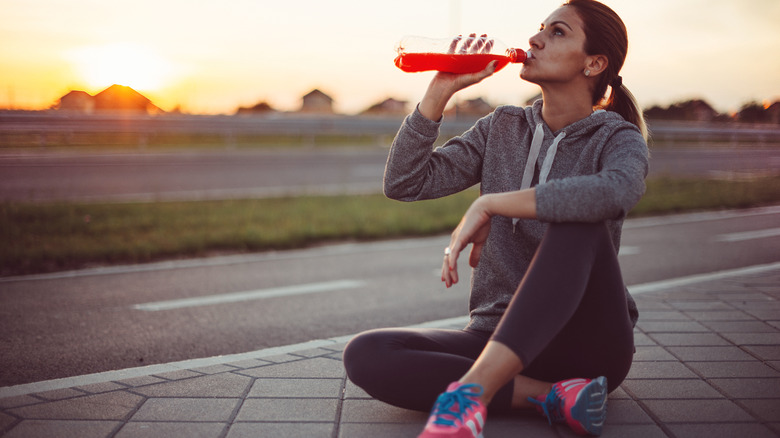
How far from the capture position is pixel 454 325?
408 cm

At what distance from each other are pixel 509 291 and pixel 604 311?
0.40 metres

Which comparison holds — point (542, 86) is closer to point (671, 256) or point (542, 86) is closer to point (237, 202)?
point (671, 256)

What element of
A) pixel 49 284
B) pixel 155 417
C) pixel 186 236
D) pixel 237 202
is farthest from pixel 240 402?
pixel 237 202

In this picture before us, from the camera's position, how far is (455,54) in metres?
2.50

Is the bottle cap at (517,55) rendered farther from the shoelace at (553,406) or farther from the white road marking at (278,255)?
the white road marking at (278,255)

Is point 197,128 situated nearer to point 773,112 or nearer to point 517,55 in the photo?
point 773,112

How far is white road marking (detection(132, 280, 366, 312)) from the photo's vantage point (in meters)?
4.87

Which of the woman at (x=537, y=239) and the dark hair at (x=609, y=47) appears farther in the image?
the dark hair at (x=609, y=47)

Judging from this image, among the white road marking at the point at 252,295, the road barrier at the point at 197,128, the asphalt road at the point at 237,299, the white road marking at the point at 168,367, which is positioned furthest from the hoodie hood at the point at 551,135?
the road barrier at the point at 197,128

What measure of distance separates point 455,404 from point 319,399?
37.2 inches

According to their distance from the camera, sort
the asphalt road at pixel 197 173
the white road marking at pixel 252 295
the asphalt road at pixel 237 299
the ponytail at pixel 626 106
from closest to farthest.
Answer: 1. the ponytail at pixel 626 106
2. the asphalt road at pixel 237 299
3. the white road marking at pixel 252 295
4. the asphalt road at pixel 197 173

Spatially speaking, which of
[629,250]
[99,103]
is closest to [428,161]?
[629,250]

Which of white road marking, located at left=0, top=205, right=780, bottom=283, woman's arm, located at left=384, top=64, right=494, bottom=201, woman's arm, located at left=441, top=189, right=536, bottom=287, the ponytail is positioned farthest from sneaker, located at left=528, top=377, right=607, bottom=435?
white road marking, located at left=0, top=205, right=780, bottom=283

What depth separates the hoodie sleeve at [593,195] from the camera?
209cm
